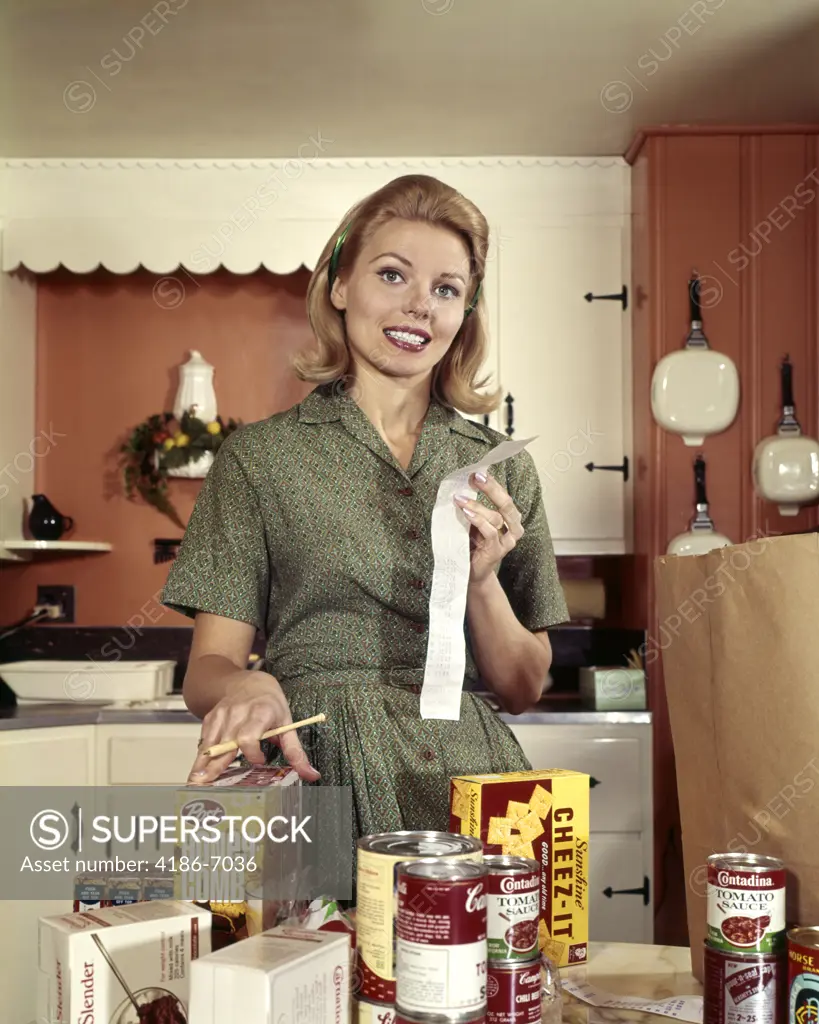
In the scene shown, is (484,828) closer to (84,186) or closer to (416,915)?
(416,915)

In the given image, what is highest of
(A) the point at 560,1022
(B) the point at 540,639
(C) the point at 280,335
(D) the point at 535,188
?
(D) the point at 535,188

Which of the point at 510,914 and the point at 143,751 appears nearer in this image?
the point at 510,914

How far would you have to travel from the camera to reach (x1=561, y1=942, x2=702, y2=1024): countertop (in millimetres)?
1000

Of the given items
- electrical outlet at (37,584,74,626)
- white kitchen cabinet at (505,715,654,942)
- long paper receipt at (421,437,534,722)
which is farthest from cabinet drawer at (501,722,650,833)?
long paper receipt at (421,437,534,722)

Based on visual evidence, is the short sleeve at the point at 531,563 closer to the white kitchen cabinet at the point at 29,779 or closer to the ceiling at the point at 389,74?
the ceiling at the point at 389,74

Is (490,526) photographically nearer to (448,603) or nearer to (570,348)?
(448,603)

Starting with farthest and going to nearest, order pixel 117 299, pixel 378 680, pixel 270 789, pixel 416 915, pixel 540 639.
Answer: pixel 117 299 < pixel 540 639 < pixel 378 680 < pixel 270 789 < pixel 416 915

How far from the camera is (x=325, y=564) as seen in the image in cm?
131

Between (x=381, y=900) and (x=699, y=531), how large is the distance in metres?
2.60

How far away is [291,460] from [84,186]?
253 cm

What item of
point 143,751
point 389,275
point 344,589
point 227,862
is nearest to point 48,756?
point 143,751

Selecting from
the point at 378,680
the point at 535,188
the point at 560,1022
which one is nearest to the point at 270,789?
the point at 560,1022

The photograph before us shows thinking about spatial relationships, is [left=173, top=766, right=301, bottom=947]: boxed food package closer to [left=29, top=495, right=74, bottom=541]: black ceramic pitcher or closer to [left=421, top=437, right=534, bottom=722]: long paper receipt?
[left=421, top=437, right=534, bottom=722]: long paper receipt

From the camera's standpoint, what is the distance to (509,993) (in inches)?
31.2
